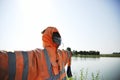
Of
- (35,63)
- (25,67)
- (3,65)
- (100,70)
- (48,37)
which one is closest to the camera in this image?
(3,65)

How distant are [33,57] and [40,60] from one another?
11 cm

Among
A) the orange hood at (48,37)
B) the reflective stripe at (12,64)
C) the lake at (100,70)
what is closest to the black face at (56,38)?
the orange hood at (48,37)

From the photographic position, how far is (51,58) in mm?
2400

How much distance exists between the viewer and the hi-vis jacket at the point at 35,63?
5.43 feet

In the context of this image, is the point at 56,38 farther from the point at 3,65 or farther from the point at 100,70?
the point at 100,70

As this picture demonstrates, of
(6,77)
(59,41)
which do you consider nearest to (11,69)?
(6,77)

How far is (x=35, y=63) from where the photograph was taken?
2.04m

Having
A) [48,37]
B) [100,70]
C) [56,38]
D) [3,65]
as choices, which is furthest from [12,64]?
[100,70]

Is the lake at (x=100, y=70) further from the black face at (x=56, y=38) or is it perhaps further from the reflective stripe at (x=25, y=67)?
the reflective stripe at (x=25, y=67)

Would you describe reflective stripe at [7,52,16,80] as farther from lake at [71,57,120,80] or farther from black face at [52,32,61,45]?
lake at [71,57,120,80]

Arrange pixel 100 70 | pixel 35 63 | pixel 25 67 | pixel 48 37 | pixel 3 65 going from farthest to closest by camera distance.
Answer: pixel 100 70 < pixel 48 37 < pixel 35 63 < pixel 25 67 < pixel 3 65

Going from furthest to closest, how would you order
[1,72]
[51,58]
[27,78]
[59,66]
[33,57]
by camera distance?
[59,66], [51,58], [33,57], [27,78], [1,72]

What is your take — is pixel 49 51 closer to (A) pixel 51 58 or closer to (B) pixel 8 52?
(A) pixel 51 58

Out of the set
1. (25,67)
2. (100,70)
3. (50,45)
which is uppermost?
(50,45)
